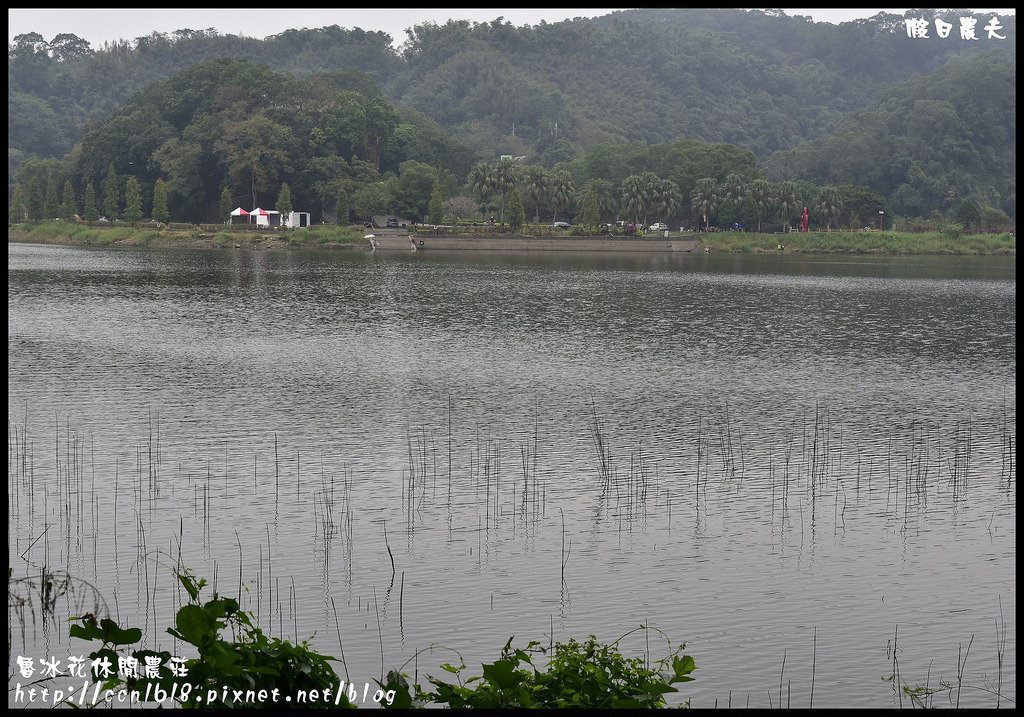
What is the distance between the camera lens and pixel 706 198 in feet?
369

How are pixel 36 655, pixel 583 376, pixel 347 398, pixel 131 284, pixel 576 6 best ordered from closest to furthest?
pixel 576 6 → pixel 36 655 → pixel 347 398 → pixel 583 376 → pixel 131 284

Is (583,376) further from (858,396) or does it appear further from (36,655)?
(36,655)

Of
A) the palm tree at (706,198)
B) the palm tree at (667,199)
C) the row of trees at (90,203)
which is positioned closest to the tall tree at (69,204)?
the row of trees at (90,203)

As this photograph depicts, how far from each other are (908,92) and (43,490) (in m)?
165

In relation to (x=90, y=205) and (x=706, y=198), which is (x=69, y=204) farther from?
(x=706, y=198)

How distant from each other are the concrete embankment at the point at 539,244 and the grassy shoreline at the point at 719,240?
1.90m

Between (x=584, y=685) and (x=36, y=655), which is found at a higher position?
(x=584, y=685)

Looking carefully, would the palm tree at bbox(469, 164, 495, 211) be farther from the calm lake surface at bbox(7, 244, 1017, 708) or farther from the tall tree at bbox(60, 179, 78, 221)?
the calm lake surface at bbox(7, 244, 1017, 708)

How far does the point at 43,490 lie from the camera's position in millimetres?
15000

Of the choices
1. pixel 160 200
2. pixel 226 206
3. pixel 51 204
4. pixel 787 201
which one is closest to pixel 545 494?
pixel 787 201

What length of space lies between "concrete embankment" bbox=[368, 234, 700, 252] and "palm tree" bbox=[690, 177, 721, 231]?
840cm

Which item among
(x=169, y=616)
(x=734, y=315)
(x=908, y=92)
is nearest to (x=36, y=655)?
(x=169, y=616)

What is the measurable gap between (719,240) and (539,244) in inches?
684

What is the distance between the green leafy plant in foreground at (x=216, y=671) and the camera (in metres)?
5.75
